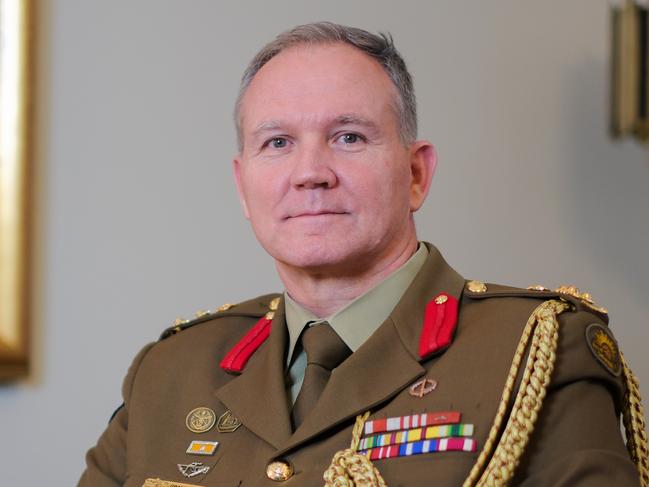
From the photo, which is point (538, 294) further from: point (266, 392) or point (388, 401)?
point (266, 392)

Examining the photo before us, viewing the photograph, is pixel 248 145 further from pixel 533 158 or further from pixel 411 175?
pixel 533 158

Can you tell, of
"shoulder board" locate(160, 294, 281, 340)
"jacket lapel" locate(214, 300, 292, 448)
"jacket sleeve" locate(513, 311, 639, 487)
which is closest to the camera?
"jacket sleeve" locate(513, 311, 639, 487)

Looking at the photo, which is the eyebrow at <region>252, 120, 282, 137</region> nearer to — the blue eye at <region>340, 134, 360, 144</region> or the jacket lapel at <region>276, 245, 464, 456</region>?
the blue eye at <region>340, 134, 360, 144</region>

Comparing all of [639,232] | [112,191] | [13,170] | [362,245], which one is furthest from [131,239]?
[639,232]

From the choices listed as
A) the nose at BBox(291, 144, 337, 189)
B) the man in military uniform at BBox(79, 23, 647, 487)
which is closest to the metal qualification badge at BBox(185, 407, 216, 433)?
the man in military uniform at BBox(79, 23, 647, 487)

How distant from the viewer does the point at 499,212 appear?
2.66 metres

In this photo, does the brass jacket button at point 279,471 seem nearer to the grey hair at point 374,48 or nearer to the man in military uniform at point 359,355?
the man in military uniform at point 359,355

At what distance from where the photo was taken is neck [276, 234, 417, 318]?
150cm

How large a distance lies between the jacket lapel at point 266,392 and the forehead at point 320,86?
0.99 feet

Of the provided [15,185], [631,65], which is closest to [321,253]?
[15,185]

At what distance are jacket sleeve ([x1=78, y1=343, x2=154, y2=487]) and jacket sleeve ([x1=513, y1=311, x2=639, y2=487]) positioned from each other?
65 centimetres

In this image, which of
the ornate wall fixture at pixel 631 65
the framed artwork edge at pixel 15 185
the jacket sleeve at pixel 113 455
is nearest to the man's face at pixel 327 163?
the jacket sleeve at pixel 113 455

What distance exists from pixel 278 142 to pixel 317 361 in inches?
12.1

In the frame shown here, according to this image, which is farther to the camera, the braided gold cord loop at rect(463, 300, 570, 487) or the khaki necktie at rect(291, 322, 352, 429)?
the khaki necktie at rect(291, 322, 352, 429)
